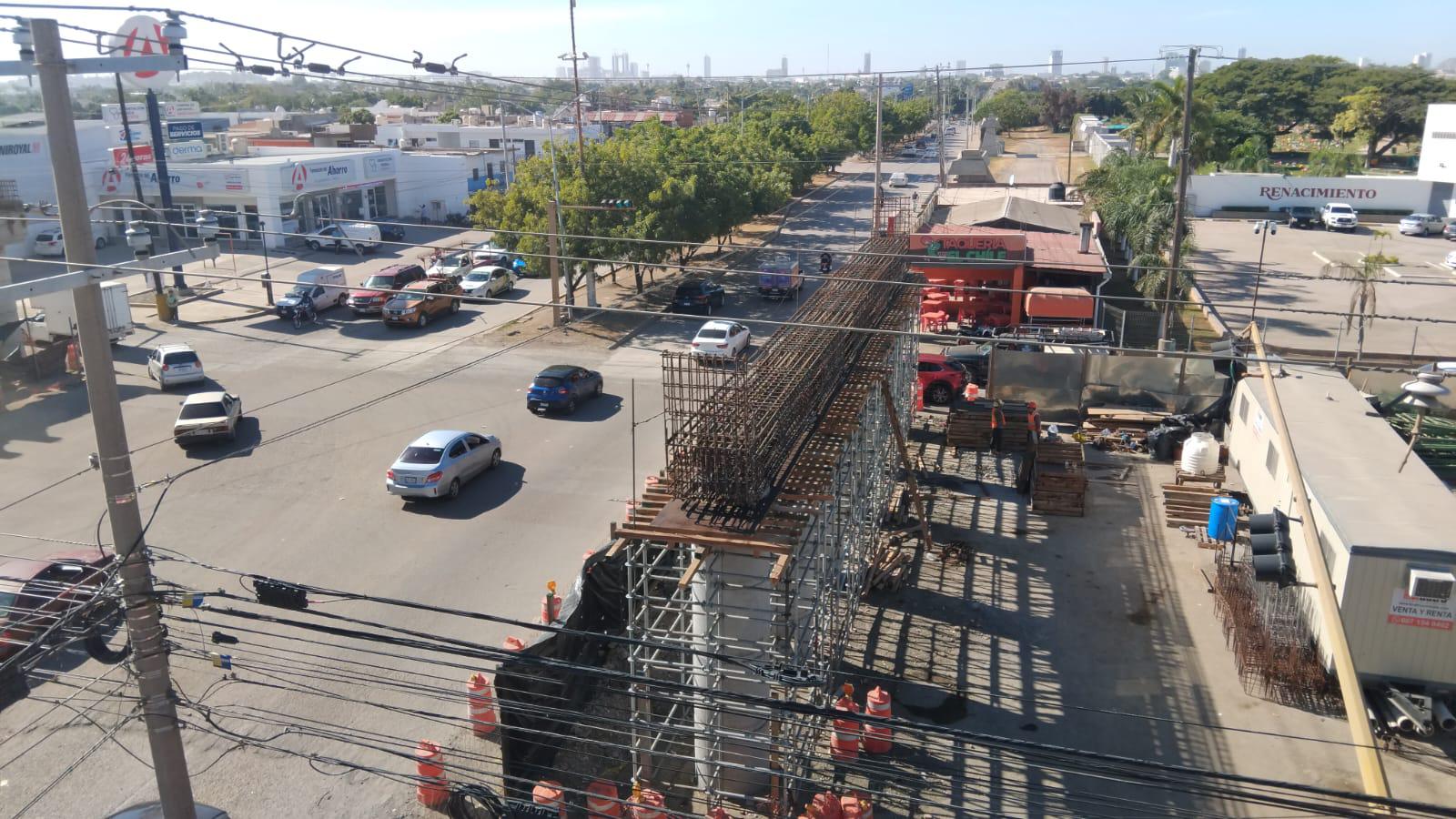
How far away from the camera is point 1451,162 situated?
53812 millimetres

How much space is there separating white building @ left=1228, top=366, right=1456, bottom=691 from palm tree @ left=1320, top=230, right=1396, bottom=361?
203cm

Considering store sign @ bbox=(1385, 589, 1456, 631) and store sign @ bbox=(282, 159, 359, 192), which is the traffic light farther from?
store sign @ bbox=(282, 159, 359, 192)

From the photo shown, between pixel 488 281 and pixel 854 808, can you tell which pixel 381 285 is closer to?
pixel 488 281

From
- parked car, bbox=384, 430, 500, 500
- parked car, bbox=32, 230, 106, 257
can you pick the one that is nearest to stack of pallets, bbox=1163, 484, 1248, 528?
parked car, bbox=384, 430, 500, 500

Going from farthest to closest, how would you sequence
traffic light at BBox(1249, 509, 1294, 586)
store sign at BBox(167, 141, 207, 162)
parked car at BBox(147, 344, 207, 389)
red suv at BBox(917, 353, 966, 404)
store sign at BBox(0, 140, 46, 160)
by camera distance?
1. store sign at BBox(167, 141, 207, 162)
2. store sign at BBox(0, 140, 46, 160)
3. parked car at BBox(147, 344, 207, 389)
4. red suv at BBox(917, 353, 966, 404)
5. traffic light at BBox(1249, 509, 1294, 586)

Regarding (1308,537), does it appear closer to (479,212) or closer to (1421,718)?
(1421,718)

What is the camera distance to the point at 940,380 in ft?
75.7

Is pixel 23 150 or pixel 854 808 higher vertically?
pixel 23 150

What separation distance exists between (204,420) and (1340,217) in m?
49.3

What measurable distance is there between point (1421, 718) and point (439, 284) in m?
27.2

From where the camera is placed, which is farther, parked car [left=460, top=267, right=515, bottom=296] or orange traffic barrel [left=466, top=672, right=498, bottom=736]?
parked car [left=460, top=267, right=515, bottom=296]

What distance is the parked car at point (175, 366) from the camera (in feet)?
77.7

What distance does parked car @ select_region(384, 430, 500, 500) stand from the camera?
17.0 meters

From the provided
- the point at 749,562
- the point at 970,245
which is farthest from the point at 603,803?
the point at 970,245
